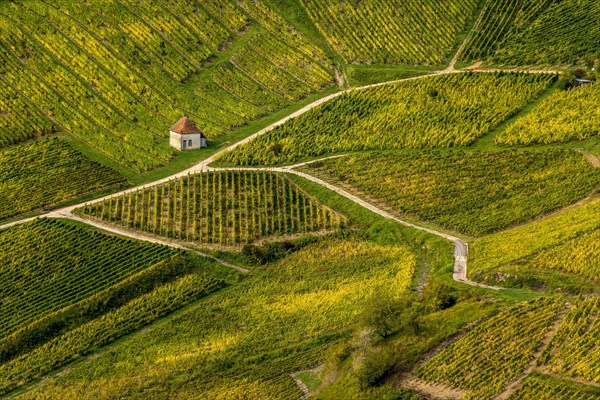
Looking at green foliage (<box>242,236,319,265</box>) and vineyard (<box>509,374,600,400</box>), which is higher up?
green foliage (<box>242,236,319,265</box>)

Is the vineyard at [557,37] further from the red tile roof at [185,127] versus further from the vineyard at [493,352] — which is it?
the vineyard at [493,352]

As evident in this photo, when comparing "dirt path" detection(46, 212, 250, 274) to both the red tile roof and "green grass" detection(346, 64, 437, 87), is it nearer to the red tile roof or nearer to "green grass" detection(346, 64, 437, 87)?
the red tile roof

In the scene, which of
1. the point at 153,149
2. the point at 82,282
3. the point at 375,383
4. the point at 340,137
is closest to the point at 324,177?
the point at 340,137

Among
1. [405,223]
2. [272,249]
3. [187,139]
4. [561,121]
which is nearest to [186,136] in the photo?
[187,139]

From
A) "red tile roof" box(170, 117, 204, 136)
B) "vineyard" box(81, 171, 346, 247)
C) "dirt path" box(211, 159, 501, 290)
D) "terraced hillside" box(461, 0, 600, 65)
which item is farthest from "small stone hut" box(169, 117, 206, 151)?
"terraced hillside" box(461, 0, 600, 65)

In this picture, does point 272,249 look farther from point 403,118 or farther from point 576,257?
point 576,257

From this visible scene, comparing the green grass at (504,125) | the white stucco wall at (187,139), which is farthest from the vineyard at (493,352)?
the white stucco wall at (187,139)

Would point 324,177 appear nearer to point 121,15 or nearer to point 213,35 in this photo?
point 213,35
